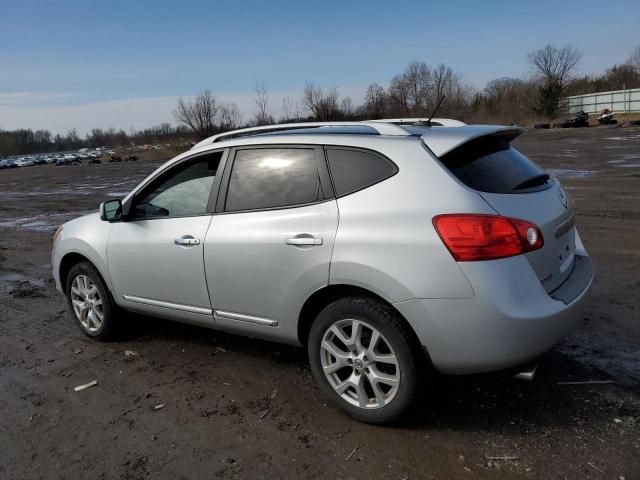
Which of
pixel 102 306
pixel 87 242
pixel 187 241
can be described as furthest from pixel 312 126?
pixel 102 306

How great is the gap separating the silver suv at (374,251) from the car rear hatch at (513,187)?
0.5 inches

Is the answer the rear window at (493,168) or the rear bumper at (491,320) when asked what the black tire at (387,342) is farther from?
the rear window at (493,168)

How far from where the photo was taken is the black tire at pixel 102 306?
189 inches

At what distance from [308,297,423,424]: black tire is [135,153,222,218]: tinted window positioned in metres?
1.38

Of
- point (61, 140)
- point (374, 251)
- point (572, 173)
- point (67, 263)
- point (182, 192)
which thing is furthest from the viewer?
point (61, 140)

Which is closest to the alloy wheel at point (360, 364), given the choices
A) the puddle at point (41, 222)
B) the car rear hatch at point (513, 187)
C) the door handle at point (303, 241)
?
the door handle at point (303, 241)

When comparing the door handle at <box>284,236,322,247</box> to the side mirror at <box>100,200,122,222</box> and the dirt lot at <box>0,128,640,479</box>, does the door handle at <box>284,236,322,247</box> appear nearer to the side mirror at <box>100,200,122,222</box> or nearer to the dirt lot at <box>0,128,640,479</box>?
the dirt lot at <box>0,128,640,479</box>

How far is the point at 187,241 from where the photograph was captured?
4008 mm

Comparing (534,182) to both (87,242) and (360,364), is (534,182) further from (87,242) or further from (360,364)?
(87,242)

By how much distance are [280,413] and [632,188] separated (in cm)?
1128

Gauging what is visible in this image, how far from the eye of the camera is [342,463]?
2953 millimetres

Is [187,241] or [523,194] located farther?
[187,241]

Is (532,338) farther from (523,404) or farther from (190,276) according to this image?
(190,276)

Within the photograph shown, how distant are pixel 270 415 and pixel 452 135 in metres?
2.09
